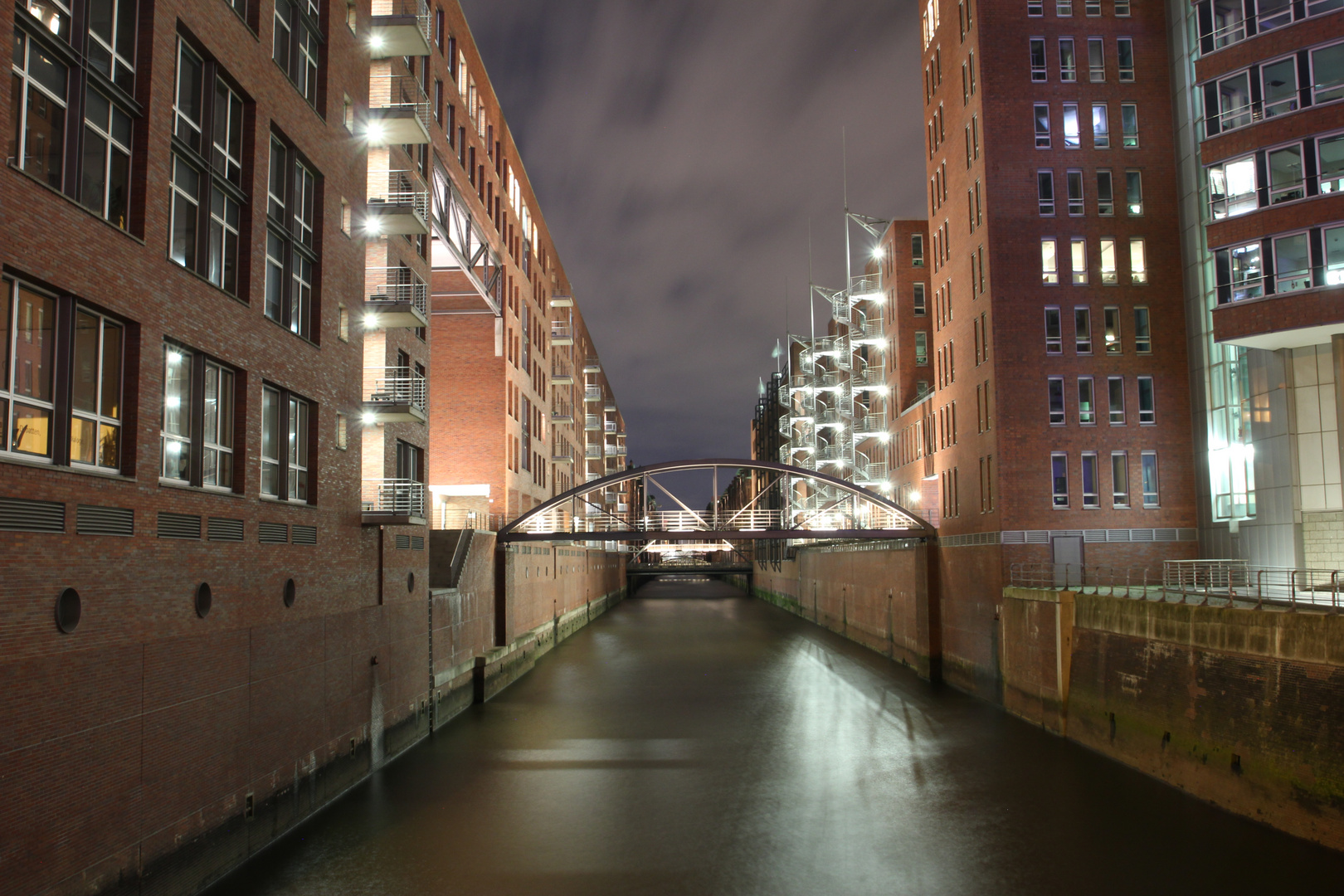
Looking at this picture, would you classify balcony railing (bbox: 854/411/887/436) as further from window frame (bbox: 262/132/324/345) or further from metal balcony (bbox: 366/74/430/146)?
window frame (bbox: 262/132/324/345)

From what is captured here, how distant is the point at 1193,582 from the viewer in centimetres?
2250

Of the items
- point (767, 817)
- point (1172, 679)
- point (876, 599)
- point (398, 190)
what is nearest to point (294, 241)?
point (398, 190)

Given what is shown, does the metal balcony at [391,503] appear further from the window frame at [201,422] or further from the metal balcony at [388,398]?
the window frame at [201,422]

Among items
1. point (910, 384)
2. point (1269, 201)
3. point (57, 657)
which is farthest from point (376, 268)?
point (910, 384)

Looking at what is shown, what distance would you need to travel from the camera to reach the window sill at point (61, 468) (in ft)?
29.3

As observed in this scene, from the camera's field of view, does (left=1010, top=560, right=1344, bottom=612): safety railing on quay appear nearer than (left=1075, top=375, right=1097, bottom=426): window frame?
Yes

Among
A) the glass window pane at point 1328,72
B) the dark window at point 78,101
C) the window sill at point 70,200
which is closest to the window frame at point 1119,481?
the glass window pane at point 1328,72

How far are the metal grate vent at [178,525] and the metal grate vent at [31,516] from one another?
1824 mm

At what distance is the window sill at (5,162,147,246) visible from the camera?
9016 millimetres

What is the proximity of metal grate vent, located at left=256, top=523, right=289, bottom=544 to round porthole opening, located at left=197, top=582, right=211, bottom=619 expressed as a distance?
1753 millimetres

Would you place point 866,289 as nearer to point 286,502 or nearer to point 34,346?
point 286,502

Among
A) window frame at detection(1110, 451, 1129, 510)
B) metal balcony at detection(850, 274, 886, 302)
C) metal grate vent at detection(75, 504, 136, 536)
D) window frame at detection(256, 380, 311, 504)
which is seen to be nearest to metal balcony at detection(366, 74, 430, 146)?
window frame at detection(256, 380, 311, 504)

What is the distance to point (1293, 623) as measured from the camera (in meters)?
14.4

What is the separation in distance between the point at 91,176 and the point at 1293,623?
17.6 metres
